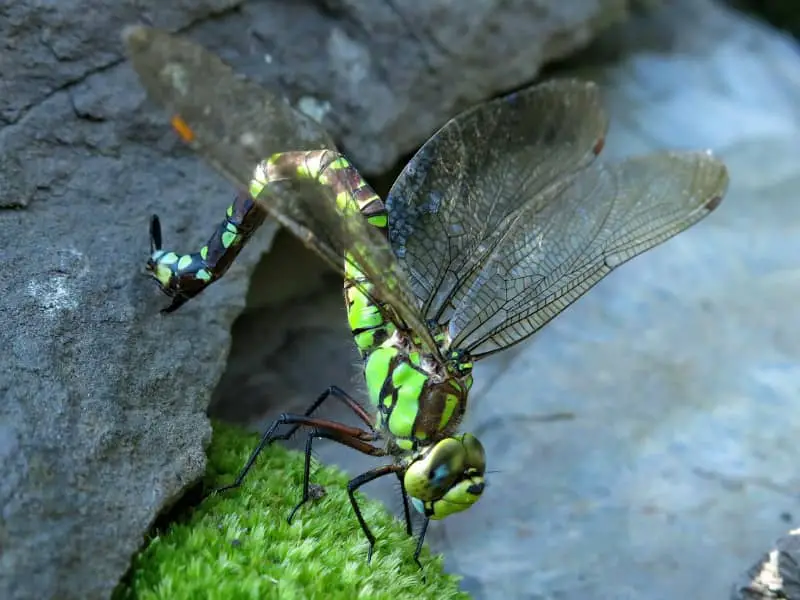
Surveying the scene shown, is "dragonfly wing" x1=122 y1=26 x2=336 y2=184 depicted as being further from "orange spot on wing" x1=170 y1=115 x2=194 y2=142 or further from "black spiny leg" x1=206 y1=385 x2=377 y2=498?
"black spiny leg" x1=206 y1=385 x2=377 y2=498

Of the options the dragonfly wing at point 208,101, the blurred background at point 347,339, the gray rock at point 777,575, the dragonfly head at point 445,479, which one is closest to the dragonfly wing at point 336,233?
the dragonfly wing at point 208,101

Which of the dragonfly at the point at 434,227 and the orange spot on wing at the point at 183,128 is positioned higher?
the orange spot on wing at the point at 183,128

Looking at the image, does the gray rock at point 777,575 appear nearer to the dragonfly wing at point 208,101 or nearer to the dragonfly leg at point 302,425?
the dragonfly leg at point 302,425

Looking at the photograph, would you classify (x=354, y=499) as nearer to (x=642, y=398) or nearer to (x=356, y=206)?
(x=356, y=206)

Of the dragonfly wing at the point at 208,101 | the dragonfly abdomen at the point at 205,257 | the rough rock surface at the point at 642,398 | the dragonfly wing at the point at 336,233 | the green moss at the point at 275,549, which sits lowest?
the rough rock surface at the point at 642,398

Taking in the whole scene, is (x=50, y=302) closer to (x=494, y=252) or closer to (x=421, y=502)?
(x=421, y=502)
